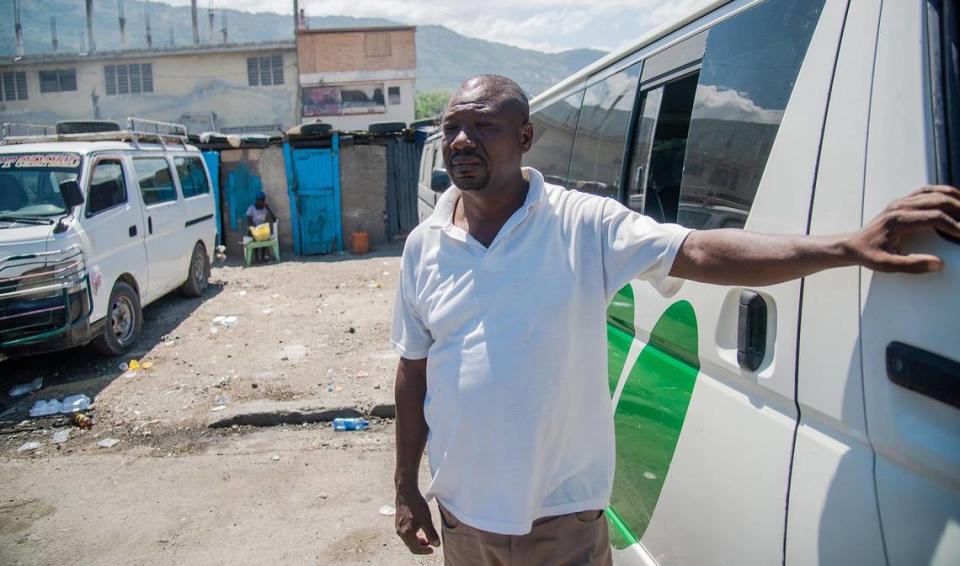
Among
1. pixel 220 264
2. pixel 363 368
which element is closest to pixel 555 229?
pixel 363 368

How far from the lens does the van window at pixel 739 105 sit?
1452mm

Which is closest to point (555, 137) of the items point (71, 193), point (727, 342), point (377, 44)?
point (727, 342)

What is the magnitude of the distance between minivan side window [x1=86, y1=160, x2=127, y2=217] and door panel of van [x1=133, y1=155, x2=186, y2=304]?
13.3 inches

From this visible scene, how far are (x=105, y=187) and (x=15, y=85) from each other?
1347 inches

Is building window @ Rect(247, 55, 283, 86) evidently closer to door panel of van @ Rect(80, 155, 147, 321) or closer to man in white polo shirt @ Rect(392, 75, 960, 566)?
door panel of van @ Rect(80, 155, 147, 321)

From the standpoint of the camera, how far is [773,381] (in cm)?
135

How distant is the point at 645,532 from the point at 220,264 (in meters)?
11.9

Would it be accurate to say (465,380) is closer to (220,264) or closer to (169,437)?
(169,437)

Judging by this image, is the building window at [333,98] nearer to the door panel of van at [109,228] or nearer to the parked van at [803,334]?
the door panel of van at [109,228]

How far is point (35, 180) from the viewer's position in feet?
20.0

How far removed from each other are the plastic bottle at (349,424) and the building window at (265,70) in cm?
3082

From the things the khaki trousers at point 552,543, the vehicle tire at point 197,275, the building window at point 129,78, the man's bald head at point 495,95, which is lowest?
the vehicle tire at point 197,275

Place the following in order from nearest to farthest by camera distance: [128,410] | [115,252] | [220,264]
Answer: [128,410] → [115,252] → [220,264]

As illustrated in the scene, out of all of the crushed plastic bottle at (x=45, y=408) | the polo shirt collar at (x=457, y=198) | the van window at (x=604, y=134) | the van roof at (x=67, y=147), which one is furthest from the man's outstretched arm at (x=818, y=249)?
the van roof at (x=67, y=147)
